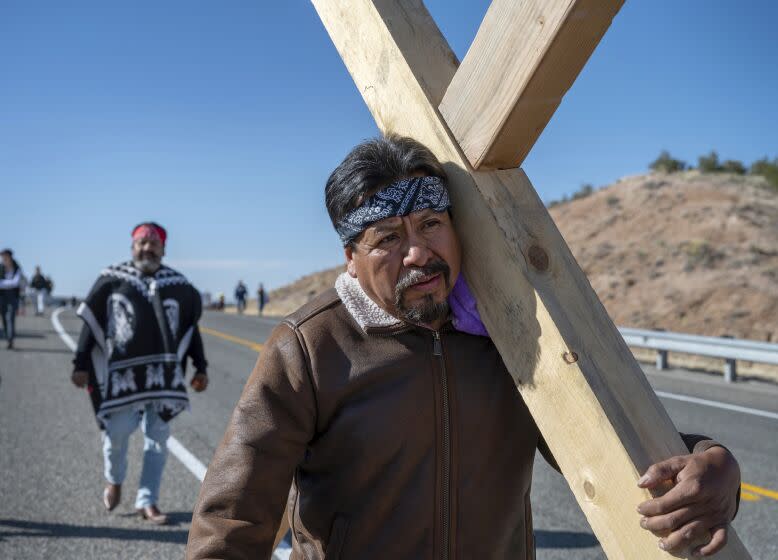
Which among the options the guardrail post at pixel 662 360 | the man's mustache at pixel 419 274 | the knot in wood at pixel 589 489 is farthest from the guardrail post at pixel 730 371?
the knot in wood at pixel 589 489

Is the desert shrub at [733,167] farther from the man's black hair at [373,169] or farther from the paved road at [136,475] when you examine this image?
the man's black hair at [373,169]

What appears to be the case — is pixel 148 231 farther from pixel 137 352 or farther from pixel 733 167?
pixel 733 167

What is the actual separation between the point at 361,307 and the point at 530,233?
52 cm

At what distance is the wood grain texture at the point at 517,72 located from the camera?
1328 mm

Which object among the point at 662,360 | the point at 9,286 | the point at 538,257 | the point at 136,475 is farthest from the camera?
the point at 9,286

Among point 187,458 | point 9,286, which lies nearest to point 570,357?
point 187,458

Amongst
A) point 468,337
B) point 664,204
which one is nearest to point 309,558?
point 468,337

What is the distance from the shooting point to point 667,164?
43688mm

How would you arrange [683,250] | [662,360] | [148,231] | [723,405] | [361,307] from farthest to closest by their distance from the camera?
[683,250] → [662,360] → [723,405] → [148,231] → [361,307]

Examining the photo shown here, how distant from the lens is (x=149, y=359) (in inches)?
224

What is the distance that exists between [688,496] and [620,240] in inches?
1287

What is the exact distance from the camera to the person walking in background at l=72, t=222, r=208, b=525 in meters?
5.51

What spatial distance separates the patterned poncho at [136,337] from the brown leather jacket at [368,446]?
157 inches

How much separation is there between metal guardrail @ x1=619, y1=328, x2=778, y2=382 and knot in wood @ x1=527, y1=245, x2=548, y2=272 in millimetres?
10934
